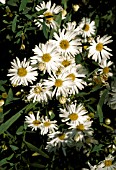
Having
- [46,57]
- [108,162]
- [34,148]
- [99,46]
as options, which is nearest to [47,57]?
[46,57]

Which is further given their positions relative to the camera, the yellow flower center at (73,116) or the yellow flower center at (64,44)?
the yellow flower center at (73,116)

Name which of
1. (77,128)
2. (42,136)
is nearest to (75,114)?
(77,128)

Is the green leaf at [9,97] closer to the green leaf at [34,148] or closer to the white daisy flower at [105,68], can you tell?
the green leaf at [34,148]

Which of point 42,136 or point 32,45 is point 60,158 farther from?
point 32,45

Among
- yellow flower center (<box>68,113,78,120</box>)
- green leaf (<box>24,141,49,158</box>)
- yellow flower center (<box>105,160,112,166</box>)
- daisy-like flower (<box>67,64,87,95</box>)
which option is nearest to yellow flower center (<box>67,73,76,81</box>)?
daisy-like flower (<box>67,64,87,95</box>)

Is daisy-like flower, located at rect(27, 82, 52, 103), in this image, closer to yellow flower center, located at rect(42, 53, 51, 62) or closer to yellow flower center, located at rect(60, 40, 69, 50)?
yellow flower center, located at rect(42, 53, 51, 62)

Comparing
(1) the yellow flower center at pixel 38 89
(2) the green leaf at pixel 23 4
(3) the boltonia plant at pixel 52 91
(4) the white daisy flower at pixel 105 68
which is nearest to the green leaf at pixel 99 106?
(3) the boltonia plant at pixel 52 91
